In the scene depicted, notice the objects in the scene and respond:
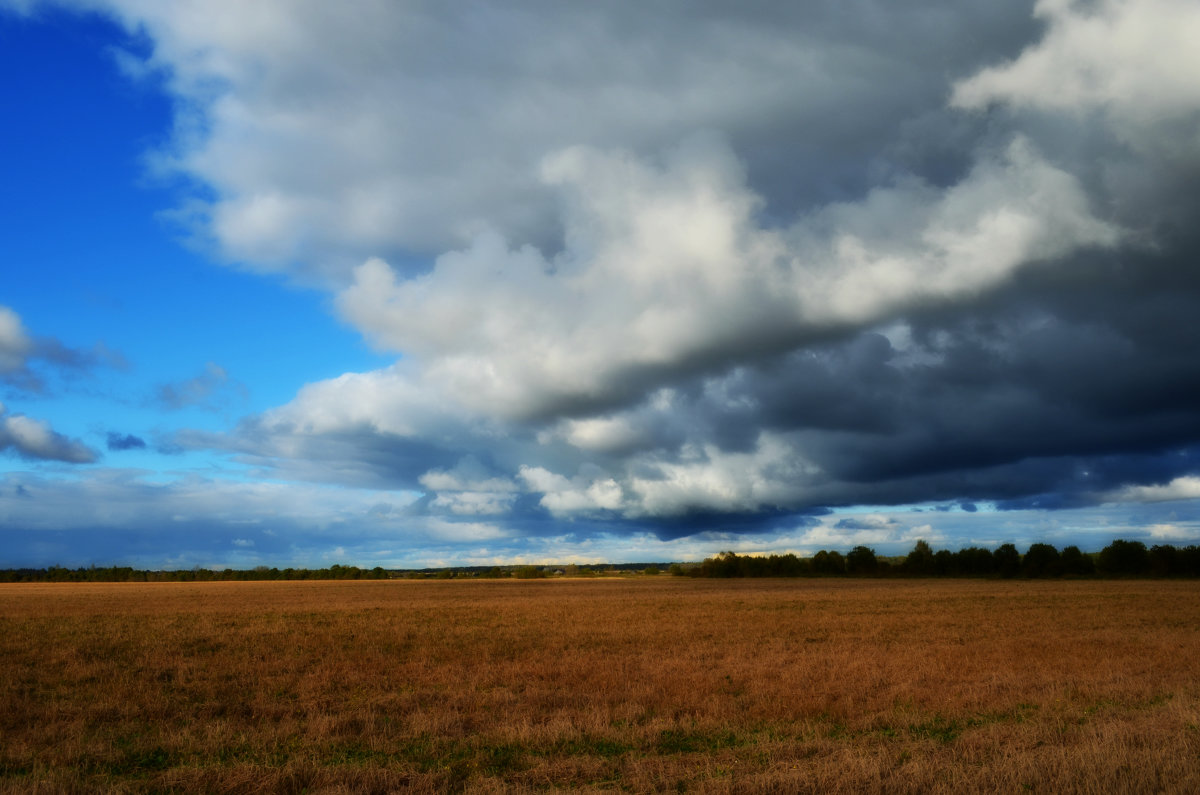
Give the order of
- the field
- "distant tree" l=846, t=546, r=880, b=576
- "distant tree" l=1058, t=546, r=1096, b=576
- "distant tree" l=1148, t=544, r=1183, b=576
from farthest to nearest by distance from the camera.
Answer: "distant tree" l=846, t=546, r=880, b=576 → "distant tree" l=1058, t=546, r=1096, b=576 → "distant tree" l=1148, t=544, r=1183, b=576 → the field

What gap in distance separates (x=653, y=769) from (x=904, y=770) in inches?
139

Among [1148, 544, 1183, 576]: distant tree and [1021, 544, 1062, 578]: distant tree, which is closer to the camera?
[1148, 544, 1183, 576]: distant tree

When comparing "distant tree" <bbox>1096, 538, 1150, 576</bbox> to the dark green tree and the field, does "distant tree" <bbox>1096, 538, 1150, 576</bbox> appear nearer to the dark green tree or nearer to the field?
the dark green tree

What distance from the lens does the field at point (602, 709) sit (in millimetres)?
10250

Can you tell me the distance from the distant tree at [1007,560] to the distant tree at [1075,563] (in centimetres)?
633

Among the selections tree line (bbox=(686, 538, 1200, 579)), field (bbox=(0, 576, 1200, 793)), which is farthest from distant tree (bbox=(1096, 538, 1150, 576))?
field (bbox=(0, 576, 1200, 793))

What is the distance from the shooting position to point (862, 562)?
134000 millimetres

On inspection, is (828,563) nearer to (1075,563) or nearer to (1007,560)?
(1007,560)

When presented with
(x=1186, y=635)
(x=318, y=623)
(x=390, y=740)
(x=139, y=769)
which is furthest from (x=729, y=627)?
(x=139, y=769)

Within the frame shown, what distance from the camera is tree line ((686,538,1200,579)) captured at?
10781 centimetres

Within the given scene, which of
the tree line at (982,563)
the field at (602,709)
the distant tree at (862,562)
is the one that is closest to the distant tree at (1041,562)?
the tree line at (982,563)

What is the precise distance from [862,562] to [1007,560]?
78.3ft

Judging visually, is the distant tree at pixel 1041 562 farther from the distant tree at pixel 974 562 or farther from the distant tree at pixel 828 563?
the distant tree at pixel 828 563

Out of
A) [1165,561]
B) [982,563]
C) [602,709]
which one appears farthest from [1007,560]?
[602,709]
